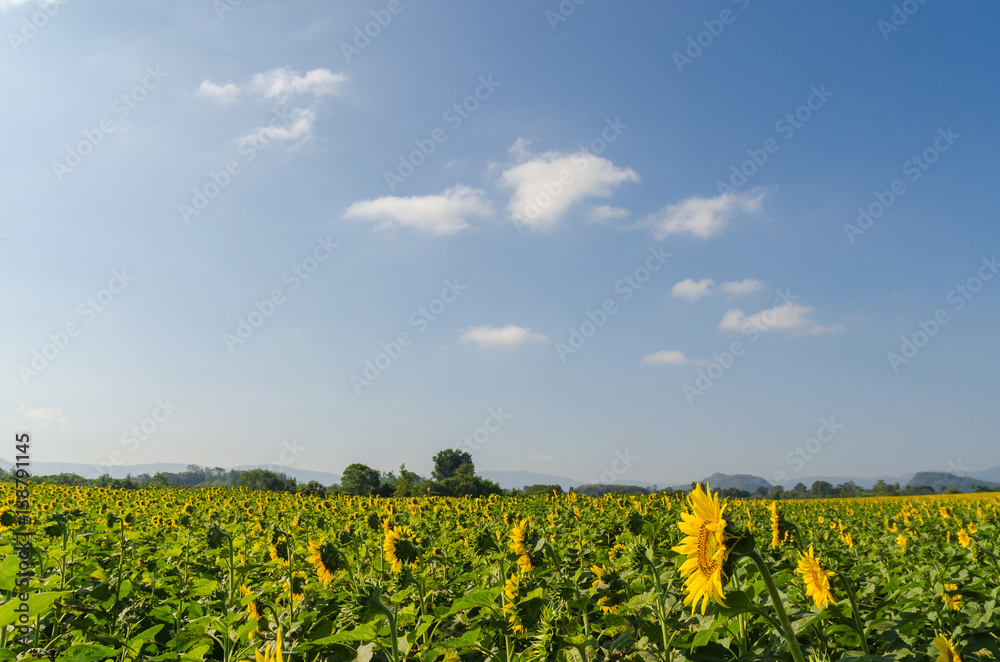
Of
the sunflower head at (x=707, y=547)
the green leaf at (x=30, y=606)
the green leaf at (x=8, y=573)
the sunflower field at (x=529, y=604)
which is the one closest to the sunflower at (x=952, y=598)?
the sunflower field at (x=529, y=604)

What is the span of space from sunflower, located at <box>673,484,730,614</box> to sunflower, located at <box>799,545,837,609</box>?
1534 millimetres

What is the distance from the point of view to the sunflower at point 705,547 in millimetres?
1897

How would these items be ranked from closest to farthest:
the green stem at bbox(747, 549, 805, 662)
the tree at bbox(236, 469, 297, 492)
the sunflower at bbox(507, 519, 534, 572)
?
the green stem at bbox(747, 549, 805, 662)
the sunflower at bbox(507, 519, 534, 572)
the tree at bbox(236, 469, 297, 492)

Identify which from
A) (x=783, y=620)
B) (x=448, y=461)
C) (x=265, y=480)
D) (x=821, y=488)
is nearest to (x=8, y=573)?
(x=783, y=620)

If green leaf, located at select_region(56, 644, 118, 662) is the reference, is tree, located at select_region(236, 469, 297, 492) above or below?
below

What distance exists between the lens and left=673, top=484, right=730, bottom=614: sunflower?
190 centimetres

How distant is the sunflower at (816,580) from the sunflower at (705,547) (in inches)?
60.4

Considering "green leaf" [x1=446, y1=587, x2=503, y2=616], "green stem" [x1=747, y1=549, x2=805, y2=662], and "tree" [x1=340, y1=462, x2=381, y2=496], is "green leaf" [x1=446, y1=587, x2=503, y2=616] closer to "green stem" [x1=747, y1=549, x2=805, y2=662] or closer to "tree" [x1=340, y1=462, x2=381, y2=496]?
"green stem" [x1=747, y1=549, x2=805, y2=662]

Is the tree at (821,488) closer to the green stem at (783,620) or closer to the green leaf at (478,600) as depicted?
the green leaf at (478,600)

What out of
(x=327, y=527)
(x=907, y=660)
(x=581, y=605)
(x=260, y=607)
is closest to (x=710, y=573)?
(x=581, y=605)

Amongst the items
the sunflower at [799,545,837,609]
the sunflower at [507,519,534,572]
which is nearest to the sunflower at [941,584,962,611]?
the sunflower at [799,545,837,609]

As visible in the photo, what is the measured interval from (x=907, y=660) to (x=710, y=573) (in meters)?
1.91

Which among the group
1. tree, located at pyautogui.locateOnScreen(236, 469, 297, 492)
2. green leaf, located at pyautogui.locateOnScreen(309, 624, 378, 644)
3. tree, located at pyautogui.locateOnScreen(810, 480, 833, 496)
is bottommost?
tree, located at pyautogui.locateOnScreen(810, 480, 833, 496)

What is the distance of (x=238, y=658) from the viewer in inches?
138
